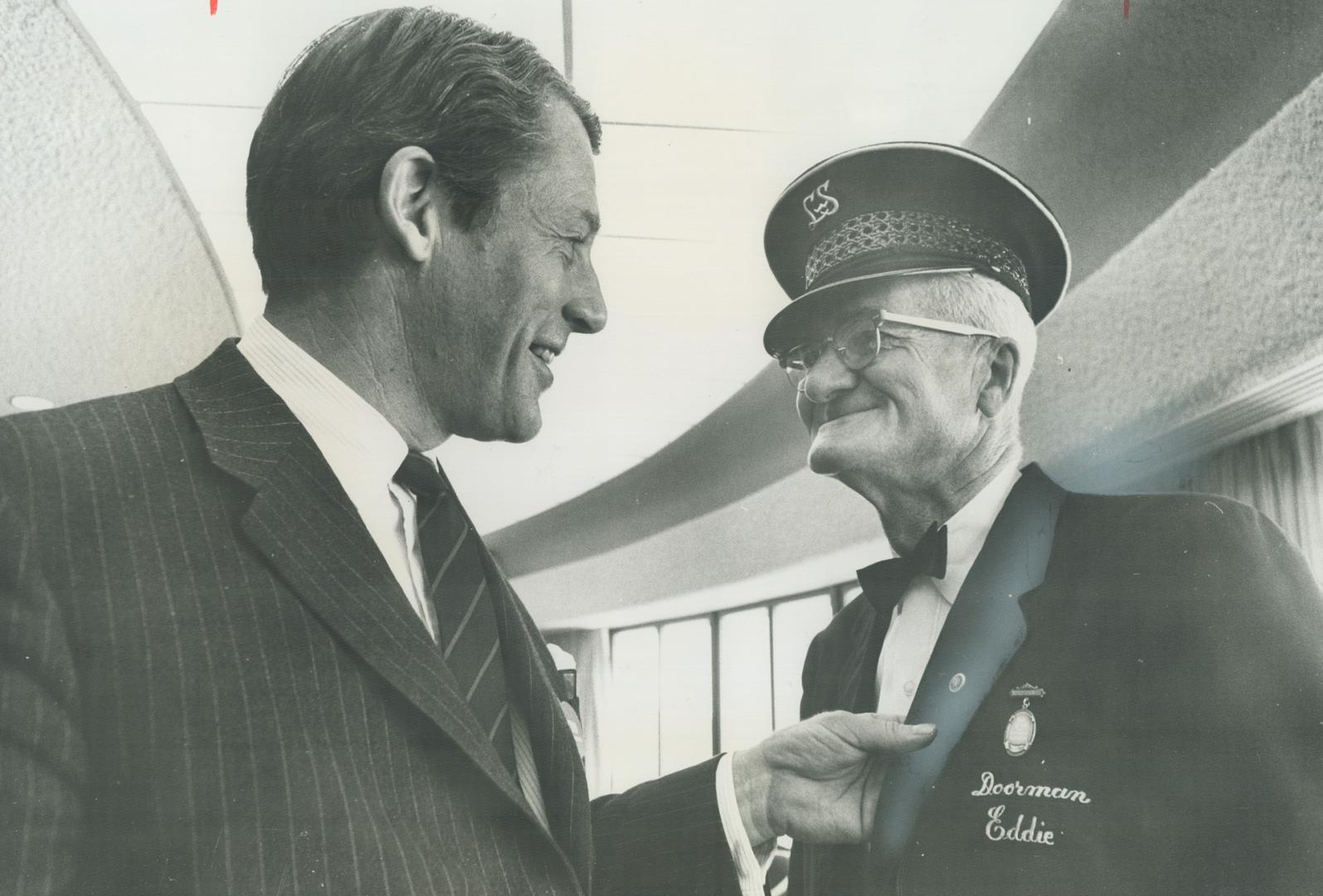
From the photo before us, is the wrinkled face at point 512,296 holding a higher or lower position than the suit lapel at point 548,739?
higher

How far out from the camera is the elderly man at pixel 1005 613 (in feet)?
4.66

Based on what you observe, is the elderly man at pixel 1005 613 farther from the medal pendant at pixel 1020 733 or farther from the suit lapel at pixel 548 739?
the suit lapel at pixel 548 739

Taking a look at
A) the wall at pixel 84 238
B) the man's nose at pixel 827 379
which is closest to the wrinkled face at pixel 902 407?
the man's nose at pixel 827 379

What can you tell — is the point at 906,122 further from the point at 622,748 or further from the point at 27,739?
the point at 27,739

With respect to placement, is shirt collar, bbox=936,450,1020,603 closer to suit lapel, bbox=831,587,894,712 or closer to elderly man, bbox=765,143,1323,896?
elderly man, bbox=765,143,1323,896

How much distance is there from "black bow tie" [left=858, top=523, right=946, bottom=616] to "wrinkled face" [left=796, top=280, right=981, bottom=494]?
0.09 meters

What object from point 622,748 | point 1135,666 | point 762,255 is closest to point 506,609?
point 622,748

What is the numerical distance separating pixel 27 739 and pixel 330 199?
2.40 ft

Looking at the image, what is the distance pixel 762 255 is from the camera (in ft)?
5.69

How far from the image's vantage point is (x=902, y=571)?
1.60 metres

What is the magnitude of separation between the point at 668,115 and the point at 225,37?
722 mm

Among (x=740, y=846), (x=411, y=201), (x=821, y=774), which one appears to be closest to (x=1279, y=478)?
(x=821, y=774)

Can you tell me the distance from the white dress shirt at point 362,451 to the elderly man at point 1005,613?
22.3 inches

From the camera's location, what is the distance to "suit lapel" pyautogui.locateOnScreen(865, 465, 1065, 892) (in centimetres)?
148
